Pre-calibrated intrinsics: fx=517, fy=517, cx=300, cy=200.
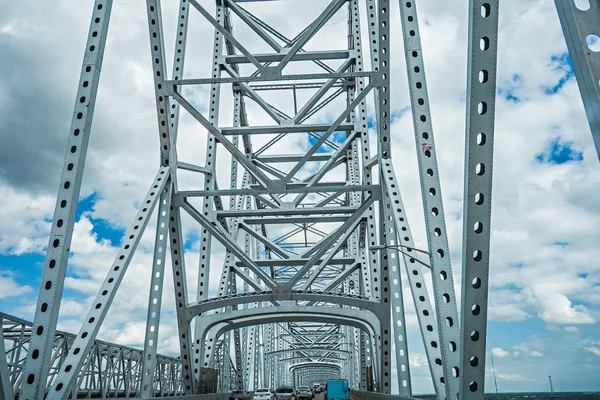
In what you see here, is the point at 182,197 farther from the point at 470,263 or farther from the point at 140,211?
the point at 470,263

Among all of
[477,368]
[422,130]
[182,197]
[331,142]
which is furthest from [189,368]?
[331,142]

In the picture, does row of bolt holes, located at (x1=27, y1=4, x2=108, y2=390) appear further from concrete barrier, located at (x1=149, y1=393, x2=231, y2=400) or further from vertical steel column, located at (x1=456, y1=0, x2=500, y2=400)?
vertical steel column, located at (x1=456, y1=0, x2=500, y2=400)

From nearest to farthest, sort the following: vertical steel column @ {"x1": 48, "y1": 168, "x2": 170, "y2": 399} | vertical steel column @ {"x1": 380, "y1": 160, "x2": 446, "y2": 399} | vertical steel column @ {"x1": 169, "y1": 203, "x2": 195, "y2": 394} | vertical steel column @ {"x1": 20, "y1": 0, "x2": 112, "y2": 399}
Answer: vertical steel column @ {"x1": 20, "y1": 0, "x2": 112, "y2": 399} < vertical steel column @ {"x1": 48, "y1": 168, "x2": 170, "y2": 399} < vertical steel column @ {"x1": 380, "y1": 160, "x2": 446, "y2": 399} < vertical steel column @ {"x1": 169, "y1": 203, "x2": 195, "y2": 394}

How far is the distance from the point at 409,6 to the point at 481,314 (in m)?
6.26

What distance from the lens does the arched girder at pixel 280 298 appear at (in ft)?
48.1

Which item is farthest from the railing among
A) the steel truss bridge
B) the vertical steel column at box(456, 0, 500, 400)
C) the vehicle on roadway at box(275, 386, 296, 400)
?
the vehicle on roadway at box(275, 386, 296, 400)

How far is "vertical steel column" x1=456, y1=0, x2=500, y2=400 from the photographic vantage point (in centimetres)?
536

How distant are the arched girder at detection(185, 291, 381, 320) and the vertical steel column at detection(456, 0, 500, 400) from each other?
9547 millimetres

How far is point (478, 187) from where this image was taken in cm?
541

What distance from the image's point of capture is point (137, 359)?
62.6 feet

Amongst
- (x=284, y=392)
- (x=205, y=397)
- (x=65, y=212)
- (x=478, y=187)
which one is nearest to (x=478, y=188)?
(x=478, y=187)

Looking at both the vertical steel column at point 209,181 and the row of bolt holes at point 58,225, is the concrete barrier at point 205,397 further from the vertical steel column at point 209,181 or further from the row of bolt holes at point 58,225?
the row of bolt holes at point 58,225

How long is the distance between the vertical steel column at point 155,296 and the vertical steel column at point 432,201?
6.75m

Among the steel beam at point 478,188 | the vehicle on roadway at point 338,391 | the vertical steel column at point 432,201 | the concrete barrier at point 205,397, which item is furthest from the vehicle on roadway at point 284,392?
the steel beam at point 478,188
